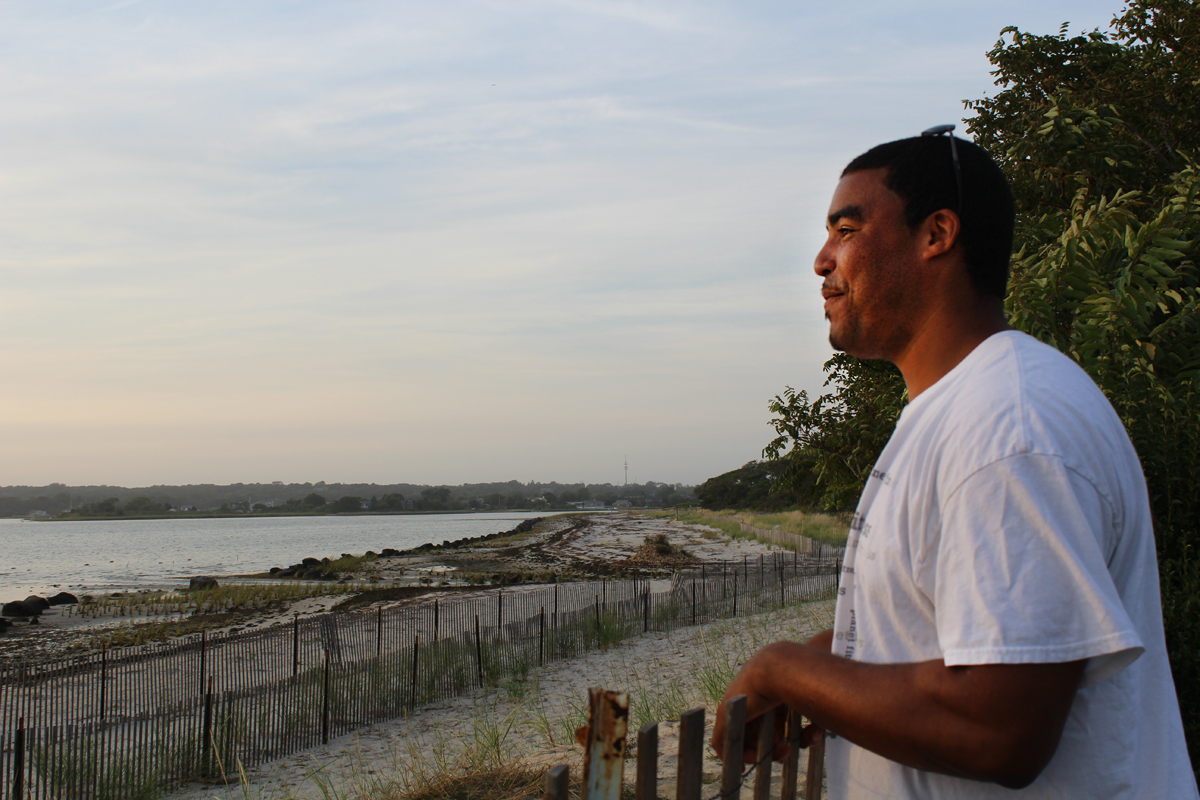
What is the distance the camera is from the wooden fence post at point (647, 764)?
1.47 m

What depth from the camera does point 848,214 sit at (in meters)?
1.40

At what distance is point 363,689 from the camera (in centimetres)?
1212

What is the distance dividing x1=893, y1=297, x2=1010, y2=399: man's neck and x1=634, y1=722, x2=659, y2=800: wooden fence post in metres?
0.78

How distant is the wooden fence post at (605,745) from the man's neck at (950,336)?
28.4 inches

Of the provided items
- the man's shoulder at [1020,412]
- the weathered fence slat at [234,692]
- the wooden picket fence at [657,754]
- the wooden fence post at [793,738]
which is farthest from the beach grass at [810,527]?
the man's shoulder at [1020,412]

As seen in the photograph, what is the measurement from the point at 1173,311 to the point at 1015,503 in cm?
678

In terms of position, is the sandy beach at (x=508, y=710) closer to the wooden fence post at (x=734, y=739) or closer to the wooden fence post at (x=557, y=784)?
the wooden fence post at (x=734, y=739)

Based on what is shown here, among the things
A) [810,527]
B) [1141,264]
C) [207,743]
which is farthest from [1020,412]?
[810,527]

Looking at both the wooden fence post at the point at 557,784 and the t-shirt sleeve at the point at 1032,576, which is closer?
the t-shirt sleeve at the point at 1032,576

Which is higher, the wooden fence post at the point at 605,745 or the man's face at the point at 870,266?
the man's face at the point at 870,266

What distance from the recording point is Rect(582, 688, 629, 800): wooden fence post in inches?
49.3

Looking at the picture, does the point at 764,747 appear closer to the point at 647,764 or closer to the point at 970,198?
the point at 647,764

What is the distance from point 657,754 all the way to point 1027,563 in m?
0.96

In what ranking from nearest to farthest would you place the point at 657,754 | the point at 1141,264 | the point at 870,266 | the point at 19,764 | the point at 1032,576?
the point at 1032,576 → the point at 870,266 → the point at 657,754 → the point at 1141,264 → the point at 19,764
